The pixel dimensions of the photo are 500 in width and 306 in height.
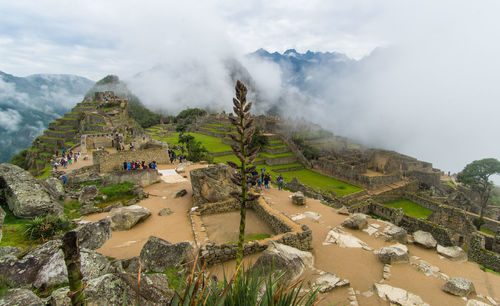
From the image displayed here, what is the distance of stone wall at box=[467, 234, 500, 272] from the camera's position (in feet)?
39.8

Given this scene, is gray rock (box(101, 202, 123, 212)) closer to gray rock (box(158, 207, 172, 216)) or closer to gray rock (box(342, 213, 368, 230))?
gray rock (box(158, 207, 172, 216))

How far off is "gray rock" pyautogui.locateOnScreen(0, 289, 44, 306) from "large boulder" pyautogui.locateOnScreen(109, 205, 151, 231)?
24.8ft

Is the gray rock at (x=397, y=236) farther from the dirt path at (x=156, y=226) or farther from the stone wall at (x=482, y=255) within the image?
the dirt path at (x=156, y=226)

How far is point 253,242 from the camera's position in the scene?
32.1ft

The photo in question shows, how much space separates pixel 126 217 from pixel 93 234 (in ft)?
10.3

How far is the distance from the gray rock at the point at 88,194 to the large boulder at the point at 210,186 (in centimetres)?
550

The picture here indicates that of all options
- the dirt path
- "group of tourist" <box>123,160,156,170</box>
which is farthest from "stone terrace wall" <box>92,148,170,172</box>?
the dirt path

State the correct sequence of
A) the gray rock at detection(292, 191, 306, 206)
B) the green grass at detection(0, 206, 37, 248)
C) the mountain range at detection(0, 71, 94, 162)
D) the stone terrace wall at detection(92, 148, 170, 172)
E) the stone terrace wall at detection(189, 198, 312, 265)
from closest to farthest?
1. the green grass at detection(0, 206, 37, 248)
2. the stone terrace wall at detection(189, 198, 312, 265)
3. the gray rock at detection(292, 191, 306, 206)
4. the stone terrace wall at detection(92, 148, 170, 172)
5. the mountain range at detection(0, 71, 94, 162)

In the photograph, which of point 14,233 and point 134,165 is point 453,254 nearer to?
point 14,233

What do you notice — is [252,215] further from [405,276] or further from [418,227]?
[418,227]

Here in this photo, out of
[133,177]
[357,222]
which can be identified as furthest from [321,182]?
[133,177]

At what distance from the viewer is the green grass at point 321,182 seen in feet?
105

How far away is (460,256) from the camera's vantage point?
Result: 32.9 ft

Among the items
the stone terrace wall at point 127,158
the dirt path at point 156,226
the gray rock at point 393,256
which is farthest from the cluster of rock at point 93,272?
the stone terrace wall at point 127,158
